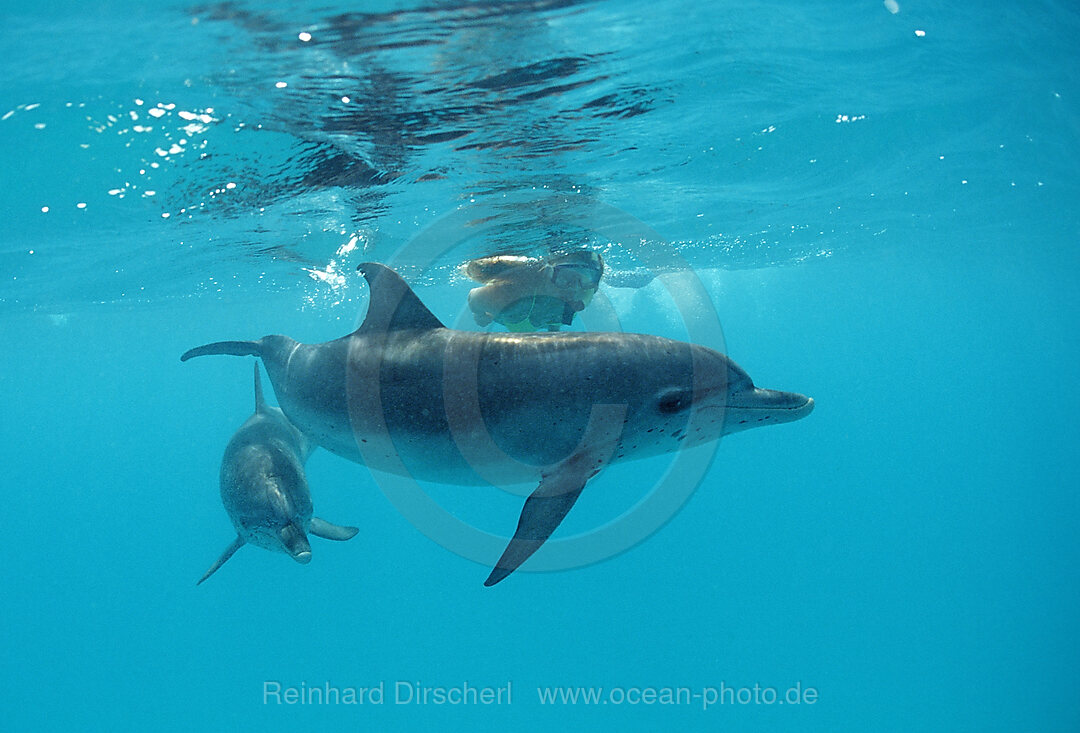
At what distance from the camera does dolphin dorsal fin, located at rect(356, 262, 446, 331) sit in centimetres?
531

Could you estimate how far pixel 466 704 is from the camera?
22.6 meters

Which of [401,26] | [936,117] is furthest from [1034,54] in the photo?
[401,26]

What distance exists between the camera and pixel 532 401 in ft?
15.5

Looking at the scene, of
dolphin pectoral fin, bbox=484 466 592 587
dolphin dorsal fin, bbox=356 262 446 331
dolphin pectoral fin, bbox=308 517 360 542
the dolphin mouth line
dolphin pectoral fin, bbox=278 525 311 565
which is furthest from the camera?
dolphin pectoral fin, bbox=308 517 360 542

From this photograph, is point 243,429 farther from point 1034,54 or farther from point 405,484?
point 1034,54

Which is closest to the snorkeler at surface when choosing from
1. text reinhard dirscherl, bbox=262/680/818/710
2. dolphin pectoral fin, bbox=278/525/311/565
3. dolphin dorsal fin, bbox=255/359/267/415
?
dolphin dorsal fin, bbox=255/359/267/415

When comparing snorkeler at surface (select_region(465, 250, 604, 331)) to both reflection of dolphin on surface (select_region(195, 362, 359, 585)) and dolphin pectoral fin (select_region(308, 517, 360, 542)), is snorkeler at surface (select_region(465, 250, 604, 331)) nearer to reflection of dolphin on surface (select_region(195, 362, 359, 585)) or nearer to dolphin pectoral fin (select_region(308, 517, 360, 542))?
reflection of dolphin on surface (select_region(195, 362, 359, 585))

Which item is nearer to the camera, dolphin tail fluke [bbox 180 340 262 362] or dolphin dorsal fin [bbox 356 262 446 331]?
dolphin dorsal fin [bbox 356 262 446 331]

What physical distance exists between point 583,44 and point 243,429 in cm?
695

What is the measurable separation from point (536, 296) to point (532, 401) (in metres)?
6.20

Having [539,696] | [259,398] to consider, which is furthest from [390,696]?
[259,398]

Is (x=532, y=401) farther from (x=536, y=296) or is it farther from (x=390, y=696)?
(x=390, y=696)

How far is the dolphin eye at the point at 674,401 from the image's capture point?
4.69 metres

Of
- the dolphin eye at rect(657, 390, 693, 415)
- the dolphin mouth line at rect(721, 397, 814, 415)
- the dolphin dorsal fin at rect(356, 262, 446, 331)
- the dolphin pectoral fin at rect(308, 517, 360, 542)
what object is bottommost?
the dolphin pectoral fin at rect(308, 517, 360, 542)
